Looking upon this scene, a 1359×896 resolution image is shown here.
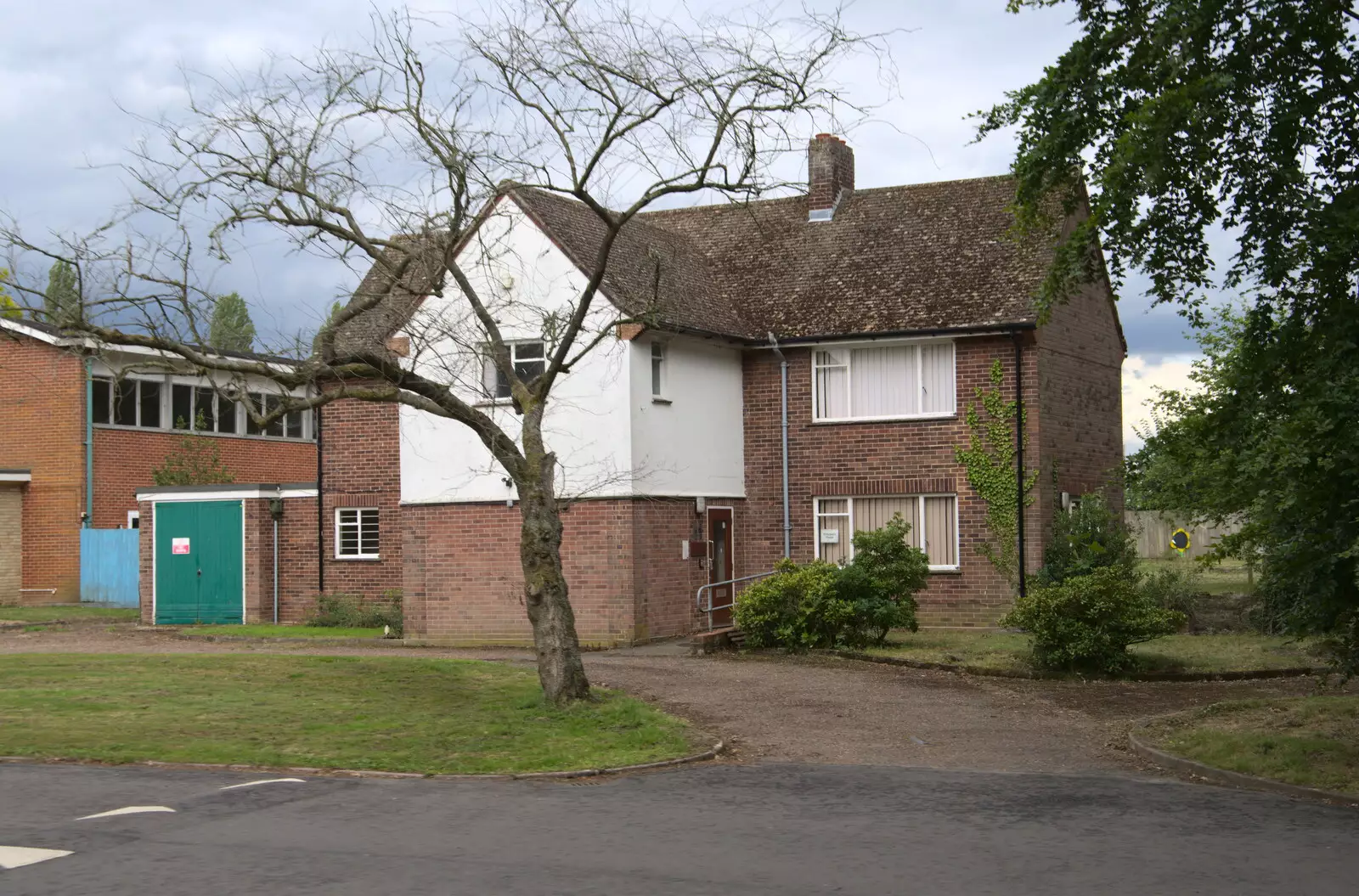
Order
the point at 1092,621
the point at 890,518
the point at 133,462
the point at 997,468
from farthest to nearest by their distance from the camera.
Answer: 1. the point at 133,462
2. the point at 890,518
3. the point at 997,468
4. the point at 1092,621

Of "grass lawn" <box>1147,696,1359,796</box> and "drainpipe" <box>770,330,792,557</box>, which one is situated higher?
"drainpipe" <box>770,330,792,557</box>

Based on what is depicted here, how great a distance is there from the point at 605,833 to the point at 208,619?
74.1 ft

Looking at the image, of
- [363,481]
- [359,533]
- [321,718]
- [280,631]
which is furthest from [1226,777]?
[359,533]

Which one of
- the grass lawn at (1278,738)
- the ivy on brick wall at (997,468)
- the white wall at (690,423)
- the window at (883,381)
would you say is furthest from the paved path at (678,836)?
the window at (883,381)

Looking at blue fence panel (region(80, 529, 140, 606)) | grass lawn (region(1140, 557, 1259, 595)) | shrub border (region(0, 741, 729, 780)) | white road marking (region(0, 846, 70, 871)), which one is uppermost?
blue fence panel (region(80, 529, 140, 606))

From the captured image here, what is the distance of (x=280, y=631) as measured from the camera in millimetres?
27641

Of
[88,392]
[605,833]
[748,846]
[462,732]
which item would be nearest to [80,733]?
[462,732]

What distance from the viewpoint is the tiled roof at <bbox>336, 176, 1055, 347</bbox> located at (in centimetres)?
2611

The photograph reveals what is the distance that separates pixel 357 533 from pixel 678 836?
21.0 m

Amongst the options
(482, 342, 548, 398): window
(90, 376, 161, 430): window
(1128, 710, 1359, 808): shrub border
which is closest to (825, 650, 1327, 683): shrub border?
(1128, 710, 1359, 808): shrub border

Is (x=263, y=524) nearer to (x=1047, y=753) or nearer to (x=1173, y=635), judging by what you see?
(x=1173, y=635)

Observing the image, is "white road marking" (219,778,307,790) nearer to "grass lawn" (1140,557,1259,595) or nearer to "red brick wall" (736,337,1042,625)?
"red brick wall" (736,337,1042,625)

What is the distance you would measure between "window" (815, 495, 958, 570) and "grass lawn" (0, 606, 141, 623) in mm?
14631

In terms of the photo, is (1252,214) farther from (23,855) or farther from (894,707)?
(23,855)
